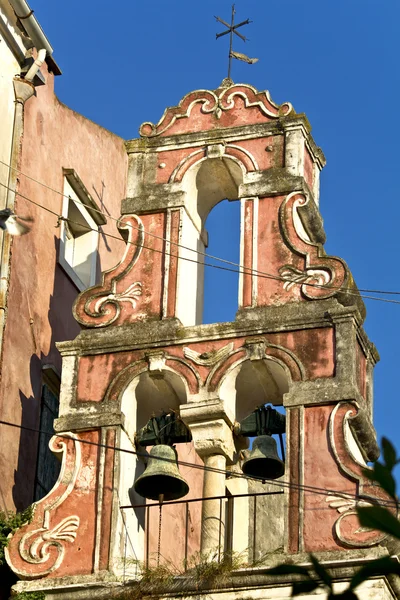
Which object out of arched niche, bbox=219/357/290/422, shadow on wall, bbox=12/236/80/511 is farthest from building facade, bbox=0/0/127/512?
arched niche, bbox=219/357/290/422

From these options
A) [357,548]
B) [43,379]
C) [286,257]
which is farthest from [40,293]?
[357,548]

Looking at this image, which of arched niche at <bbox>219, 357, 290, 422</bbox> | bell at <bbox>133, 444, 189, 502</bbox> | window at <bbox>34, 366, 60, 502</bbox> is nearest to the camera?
bell at <bbox>133, 444, 189, 502</bbox>

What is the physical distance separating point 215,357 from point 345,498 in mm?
2024

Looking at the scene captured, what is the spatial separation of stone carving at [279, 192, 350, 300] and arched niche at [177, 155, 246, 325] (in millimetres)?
729

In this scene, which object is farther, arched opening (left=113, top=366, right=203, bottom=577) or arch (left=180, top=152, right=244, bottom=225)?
arch (left=180, top=152, right=244, bottom=225)

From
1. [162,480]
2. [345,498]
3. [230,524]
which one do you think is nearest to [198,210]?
[162,480]

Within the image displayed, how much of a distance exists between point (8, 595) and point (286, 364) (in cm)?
338

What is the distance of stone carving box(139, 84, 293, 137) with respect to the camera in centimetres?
1464

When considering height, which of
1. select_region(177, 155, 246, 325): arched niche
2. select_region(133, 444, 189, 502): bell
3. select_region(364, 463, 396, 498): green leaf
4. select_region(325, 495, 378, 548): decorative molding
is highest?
select_region(177, 155, 246, 325): arched niche

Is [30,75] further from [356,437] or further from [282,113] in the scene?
[356,437]

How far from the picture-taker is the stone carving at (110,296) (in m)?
13.8

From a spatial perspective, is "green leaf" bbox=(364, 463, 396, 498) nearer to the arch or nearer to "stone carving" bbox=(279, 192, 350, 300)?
"stone carving" bbox=(279, 192, 350, 300)

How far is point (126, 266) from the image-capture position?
46.6ft

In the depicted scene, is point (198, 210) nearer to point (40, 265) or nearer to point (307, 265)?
point (307, 265)
